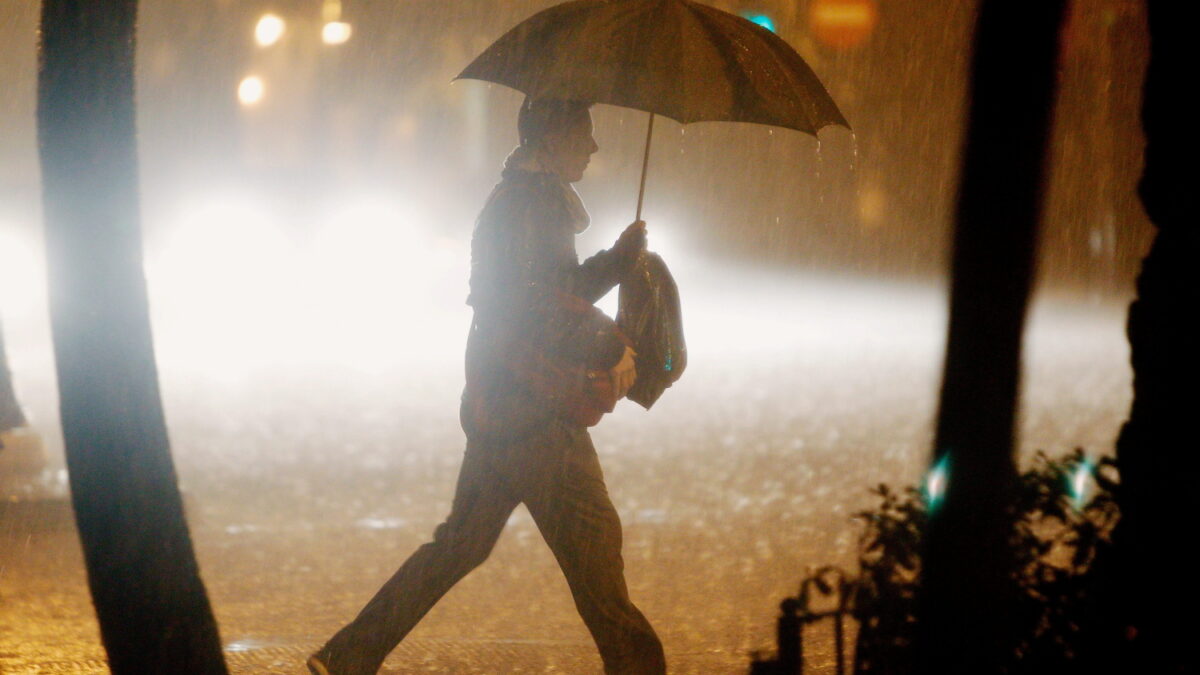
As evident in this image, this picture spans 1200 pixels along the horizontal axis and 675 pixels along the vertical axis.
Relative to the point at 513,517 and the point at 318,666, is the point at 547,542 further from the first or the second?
the point at 513,517

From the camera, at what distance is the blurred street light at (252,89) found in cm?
4084

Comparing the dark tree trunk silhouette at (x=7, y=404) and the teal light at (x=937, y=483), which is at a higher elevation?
the teal light at (x=937, y=483)

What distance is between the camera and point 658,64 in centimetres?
391

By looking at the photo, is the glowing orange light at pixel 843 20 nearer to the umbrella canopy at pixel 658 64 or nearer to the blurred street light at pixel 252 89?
the blurred street light at pixel 252 89

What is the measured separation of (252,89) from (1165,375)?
40108mm

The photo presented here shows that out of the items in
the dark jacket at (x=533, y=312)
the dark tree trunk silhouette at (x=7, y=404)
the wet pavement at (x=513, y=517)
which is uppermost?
the dark jacket at (x=533, y=312)

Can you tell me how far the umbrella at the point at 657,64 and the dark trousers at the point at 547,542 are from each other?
809 mm

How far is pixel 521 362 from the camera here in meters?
3.73

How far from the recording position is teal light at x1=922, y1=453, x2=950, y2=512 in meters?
4.06

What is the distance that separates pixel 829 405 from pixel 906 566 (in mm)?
8295

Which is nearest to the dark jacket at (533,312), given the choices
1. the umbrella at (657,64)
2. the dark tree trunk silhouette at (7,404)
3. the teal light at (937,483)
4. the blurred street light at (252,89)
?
the umbrella at (657,64)

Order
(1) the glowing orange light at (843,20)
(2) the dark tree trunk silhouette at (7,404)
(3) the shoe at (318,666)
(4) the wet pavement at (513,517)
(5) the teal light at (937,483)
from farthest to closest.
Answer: (1) the glowing orange light at (843,20) → (2) the dark tree trunk silhouette at (7,404) → (4) the wet pavement at (513,517) → (5) the teal light at (937,483) → (3) the shoe at (318,666)

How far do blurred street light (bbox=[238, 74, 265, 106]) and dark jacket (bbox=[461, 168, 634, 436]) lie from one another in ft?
128

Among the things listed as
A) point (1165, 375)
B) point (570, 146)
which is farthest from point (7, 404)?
point (1165, 375)
